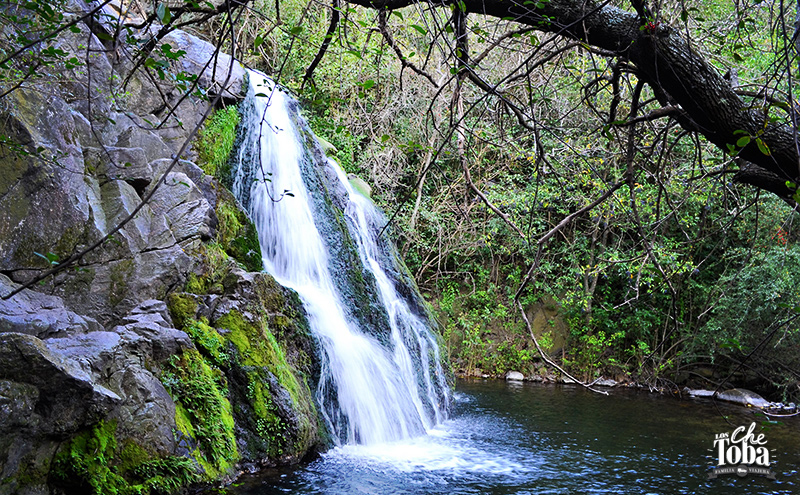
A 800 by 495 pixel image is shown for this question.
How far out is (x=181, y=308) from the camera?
19.0 feet

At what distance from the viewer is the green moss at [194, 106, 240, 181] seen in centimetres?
805

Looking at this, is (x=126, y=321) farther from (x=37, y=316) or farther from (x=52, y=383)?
(x=52, y=383)

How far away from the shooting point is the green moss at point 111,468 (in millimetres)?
4164

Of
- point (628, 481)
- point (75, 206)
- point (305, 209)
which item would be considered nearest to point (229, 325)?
point (75, 206)

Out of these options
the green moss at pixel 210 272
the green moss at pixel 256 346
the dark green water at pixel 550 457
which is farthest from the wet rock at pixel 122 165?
the dark green water at pixel 550 457

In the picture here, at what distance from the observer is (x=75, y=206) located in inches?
219

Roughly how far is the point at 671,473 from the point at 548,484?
71.5 inches

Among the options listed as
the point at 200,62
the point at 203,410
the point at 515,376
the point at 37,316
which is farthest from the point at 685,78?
the point at 515,376

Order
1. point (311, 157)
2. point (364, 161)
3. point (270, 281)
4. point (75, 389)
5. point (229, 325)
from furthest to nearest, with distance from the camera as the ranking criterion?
point (364, 161)
point (311, 157)
point (270, 281)
point (229, 325)
point (75, 389)

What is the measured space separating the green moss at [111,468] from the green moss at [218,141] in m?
4.40

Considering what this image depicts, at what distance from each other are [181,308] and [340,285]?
9.43 ft

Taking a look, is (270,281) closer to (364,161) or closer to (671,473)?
(671,473)

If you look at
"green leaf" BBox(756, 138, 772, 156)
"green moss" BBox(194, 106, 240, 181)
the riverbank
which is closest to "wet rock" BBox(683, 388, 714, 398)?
the riverbank

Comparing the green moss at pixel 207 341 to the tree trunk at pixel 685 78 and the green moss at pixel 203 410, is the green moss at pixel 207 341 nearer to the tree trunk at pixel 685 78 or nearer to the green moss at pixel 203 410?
the green moss at pixel 203 410
